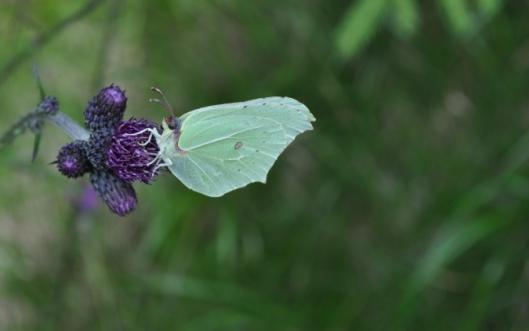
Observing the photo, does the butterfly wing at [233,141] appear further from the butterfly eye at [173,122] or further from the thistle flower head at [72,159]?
the thistle flower head at [72,159]

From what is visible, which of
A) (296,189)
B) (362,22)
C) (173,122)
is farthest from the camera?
(296,189)

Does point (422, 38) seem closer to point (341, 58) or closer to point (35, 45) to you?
point (341, 58)

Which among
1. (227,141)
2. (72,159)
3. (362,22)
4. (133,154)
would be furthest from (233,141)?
(362,22)

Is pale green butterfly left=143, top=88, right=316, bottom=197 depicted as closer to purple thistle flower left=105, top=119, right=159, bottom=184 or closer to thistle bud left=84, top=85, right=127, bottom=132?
purple thistle flower left=105, top=119, right=159, bottom=184

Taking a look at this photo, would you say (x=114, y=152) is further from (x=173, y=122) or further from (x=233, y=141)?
(x=233, y=141)

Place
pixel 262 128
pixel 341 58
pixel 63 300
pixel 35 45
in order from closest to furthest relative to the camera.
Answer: pixel 262 128 < pixel 35 45 < pixel 63 300 < pixel 341 58

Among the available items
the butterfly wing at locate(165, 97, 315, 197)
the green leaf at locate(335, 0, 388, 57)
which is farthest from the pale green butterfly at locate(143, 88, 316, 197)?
the green leaf at locate(335, 0, 388, 57)

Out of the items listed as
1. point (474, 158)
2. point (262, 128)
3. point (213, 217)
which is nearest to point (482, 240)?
point (474, 158)
